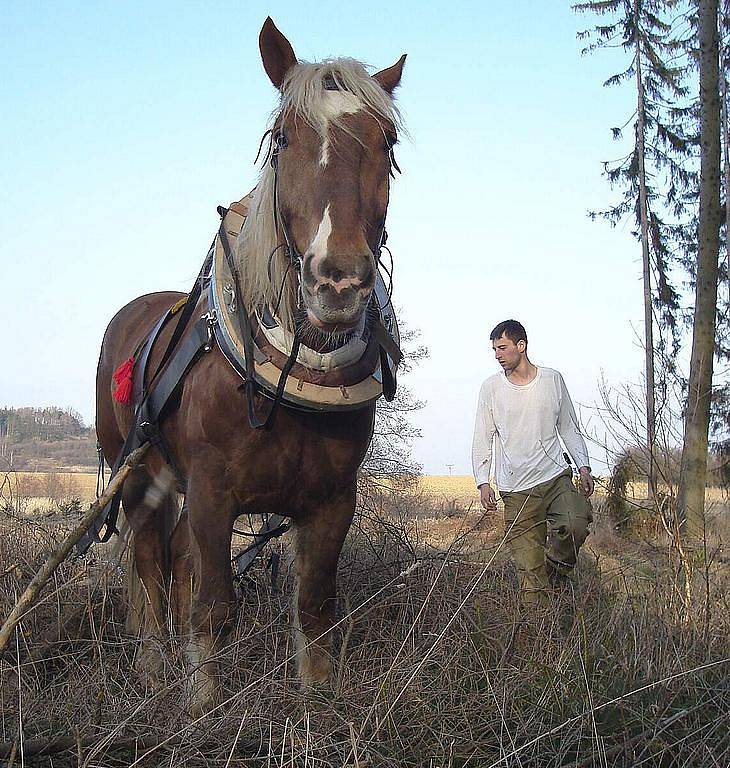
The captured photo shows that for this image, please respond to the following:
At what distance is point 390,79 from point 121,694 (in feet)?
8.64

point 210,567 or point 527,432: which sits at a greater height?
point 527,432

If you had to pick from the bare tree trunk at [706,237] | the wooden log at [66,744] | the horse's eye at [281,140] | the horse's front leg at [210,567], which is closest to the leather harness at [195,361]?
the horse's front leg at [210,567]

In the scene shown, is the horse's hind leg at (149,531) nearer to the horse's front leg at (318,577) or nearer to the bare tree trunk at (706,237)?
the horse's front leg at (318,577)

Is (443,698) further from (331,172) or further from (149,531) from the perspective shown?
(149,531)

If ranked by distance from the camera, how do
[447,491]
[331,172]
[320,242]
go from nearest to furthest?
[320,242], [331,172], [447,491]

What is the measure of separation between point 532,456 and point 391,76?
2.82 meters

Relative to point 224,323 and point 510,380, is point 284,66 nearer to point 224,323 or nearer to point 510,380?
point 224,323

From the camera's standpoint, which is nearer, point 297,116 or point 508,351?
point 297,116

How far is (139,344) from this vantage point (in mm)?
4941

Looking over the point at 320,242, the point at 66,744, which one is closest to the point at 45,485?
the point at 66,744

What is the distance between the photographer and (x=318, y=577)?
369 centimetres

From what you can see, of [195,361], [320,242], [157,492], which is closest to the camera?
[320,242]

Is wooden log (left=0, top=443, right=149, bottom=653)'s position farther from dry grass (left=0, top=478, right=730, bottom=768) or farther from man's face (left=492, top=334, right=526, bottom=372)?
man's face (left=492, top=334, right=526, bottom=372)

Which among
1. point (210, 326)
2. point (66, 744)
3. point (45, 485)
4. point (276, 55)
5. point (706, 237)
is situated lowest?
point (66, 744)
